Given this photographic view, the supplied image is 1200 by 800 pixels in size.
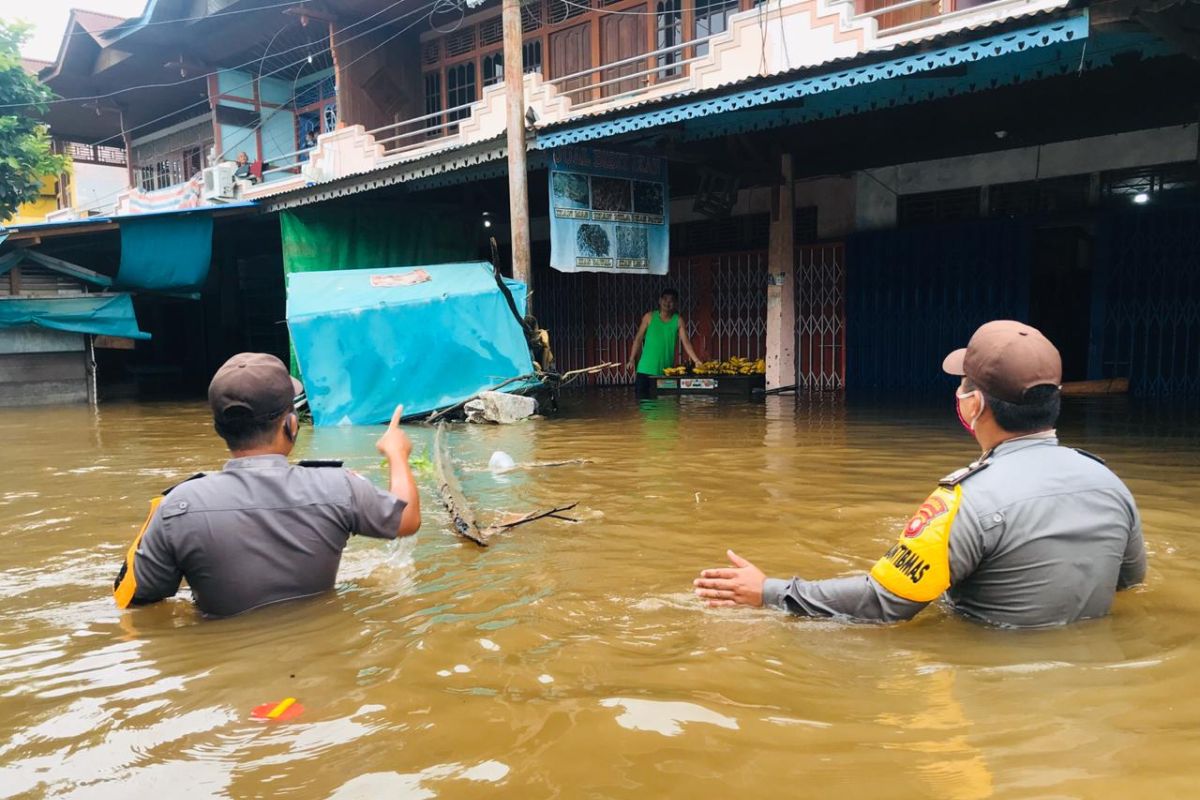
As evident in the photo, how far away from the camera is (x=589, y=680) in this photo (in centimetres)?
235

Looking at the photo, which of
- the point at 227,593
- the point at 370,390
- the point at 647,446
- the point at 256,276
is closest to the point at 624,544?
the point at 227,593

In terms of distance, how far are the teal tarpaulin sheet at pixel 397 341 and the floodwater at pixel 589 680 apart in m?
4.76

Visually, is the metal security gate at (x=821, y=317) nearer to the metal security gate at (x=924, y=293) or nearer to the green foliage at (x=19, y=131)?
the metal security gate at (x=924, y=293)

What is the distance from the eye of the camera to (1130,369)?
1071 cm

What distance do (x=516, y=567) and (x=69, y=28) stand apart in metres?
21.3

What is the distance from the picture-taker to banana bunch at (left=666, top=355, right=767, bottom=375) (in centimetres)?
1206

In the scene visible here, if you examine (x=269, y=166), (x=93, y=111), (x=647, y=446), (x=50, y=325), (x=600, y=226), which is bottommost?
(x=647, y=446)

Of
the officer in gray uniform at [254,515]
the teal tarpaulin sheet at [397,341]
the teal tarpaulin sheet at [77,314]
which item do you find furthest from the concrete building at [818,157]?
the officer in gray uniform at [254,515]

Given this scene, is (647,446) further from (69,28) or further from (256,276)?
(69,28)

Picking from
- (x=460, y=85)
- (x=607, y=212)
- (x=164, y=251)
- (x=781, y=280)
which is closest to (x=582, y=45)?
(x=460, y=85)

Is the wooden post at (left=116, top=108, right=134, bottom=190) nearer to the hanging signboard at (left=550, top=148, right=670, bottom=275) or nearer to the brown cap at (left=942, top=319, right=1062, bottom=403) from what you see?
the hanging signboard at (left=550, top=148, right=670, bottom=275)

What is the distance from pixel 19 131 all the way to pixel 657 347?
1572 cm

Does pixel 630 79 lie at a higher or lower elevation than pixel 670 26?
lower

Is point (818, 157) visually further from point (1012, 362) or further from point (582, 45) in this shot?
point (1012, 362)
